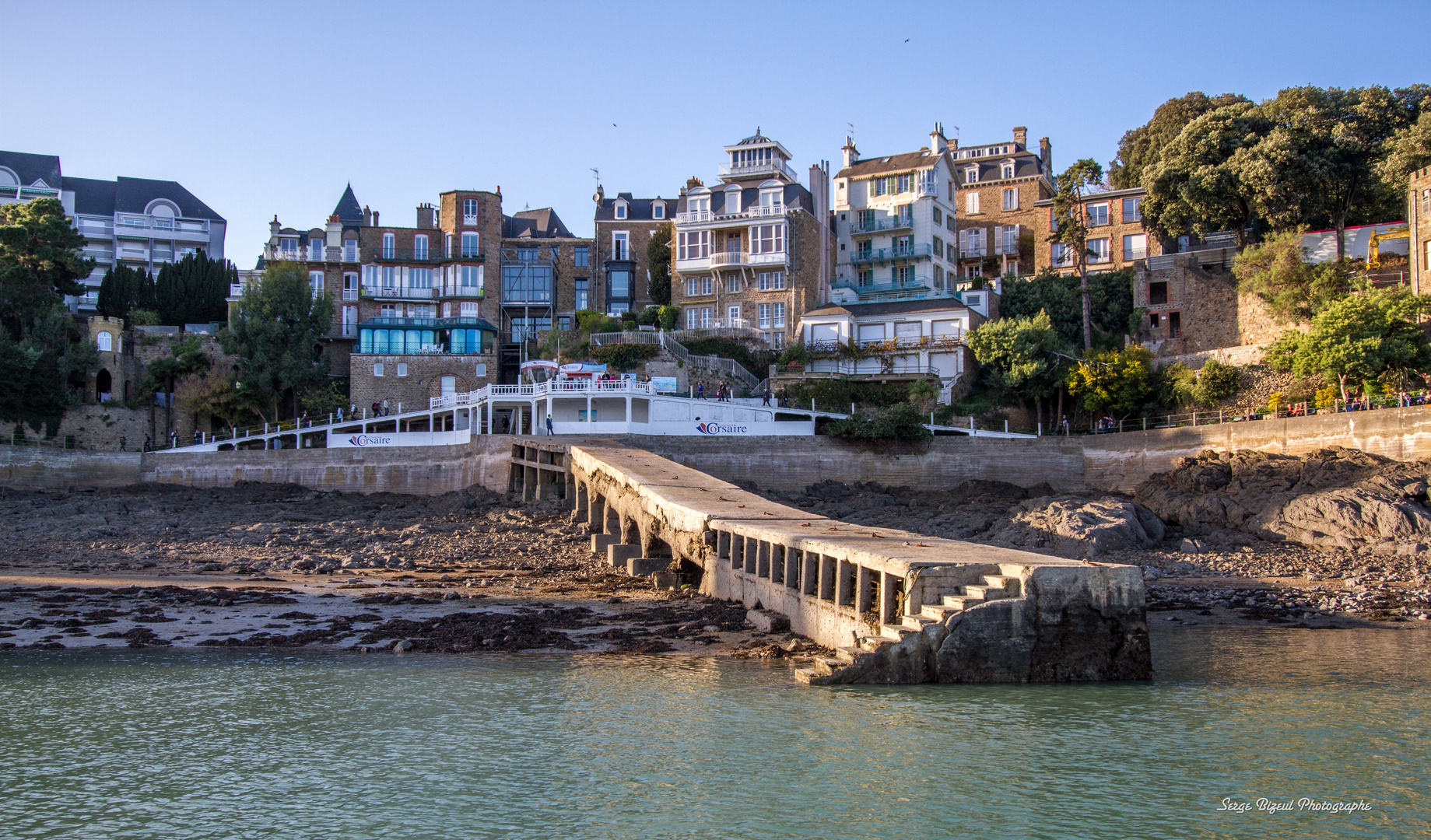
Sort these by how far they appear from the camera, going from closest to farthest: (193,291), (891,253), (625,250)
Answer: (891,253) < (193,291) < (625,250)

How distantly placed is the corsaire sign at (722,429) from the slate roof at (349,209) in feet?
103

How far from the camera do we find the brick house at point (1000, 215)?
209ft

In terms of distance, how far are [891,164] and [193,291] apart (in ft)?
134

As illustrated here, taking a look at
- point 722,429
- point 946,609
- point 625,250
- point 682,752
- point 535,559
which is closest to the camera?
point 682,752

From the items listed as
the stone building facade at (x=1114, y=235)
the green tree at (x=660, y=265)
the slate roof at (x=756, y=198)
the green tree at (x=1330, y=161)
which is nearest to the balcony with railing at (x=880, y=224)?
the slate roof at (x=756, y=198)

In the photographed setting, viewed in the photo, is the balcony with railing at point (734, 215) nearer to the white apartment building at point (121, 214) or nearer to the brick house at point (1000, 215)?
the brick house at point (1000, 215)

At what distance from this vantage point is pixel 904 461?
140 feet

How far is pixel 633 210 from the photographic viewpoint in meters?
66.6

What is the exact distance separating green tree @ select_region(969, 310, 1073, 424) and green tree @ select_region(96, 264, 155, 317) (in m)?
45.5

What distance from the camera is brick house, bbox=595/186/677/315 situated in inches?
2486

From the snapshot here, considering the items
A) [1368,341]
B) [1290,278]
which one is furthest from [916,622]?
[1290,278]

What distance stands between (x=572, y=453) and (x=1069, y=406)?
23.7m

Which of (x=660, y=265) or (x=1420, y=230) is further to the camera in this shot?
(x=660, y=265)

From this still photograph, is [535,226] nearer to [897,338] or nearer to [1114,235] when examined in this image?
[897,338]
